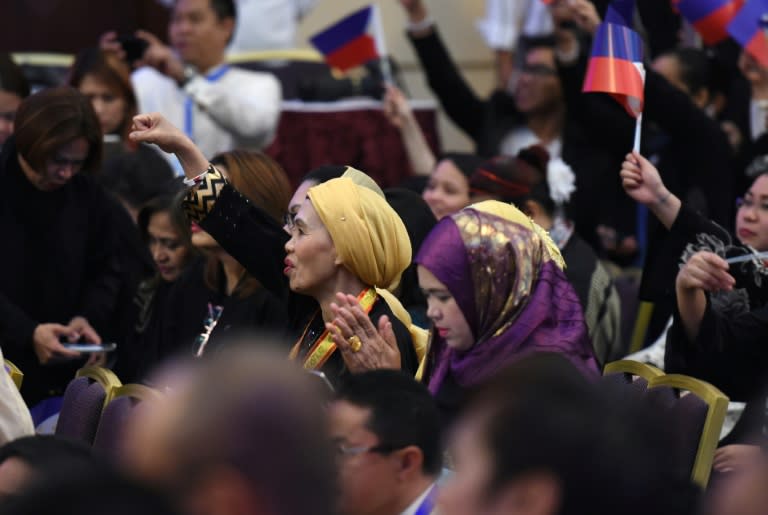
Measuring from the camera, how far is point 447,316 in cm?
319

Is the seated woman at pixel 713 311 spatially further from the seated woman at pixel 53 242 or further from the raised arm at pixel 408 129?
the raised arm at pixel 408 129

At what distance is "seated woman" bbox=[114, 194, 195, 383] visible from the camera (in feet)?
16.2

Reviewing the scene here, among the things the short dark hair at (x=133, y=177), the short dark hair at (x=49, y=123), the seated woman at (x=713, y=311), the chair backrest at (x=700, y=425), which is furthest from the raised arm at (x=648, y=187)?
the short dark hair at (x=133, y=177)

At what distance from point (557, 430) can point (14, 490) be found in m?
0.99

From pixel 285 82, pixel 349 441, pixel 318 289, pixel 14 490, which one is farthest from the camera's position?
pixel 285 82

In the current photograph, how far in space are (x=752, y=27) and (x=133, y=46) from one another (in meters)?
2.44

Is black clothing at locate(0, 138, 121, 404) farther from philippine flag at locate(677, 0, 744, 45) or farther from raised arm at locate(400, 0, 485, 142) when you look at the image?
raised arm at locate(400, 0, 485, 142)

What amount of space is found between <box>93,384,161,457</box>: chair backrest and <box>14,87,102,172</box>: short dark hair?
1.13 metres

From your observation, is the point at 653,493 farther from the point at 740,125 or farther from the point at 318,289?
the point at 740,125

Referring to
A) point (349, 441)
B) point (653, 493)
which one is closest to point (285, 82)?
point (349, 441)

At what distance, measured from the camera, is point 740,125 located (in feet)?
21.8

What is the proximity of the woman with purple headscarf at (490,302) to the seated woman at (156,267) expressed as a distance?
1795 millimetres

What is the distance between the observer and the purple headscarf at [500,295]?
3.14 m

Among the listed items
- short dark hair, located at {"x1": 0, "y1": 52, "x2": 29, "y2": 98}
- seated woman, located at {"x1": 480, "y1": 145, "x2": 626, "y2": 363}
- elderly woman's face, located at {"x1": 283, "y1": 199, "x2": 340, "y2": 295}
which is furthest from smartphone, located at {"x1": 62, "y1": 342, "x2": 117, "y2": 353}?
seated woman, located at {"x1": 480, "y1": 145, "x2": 626, "y2": 363}
